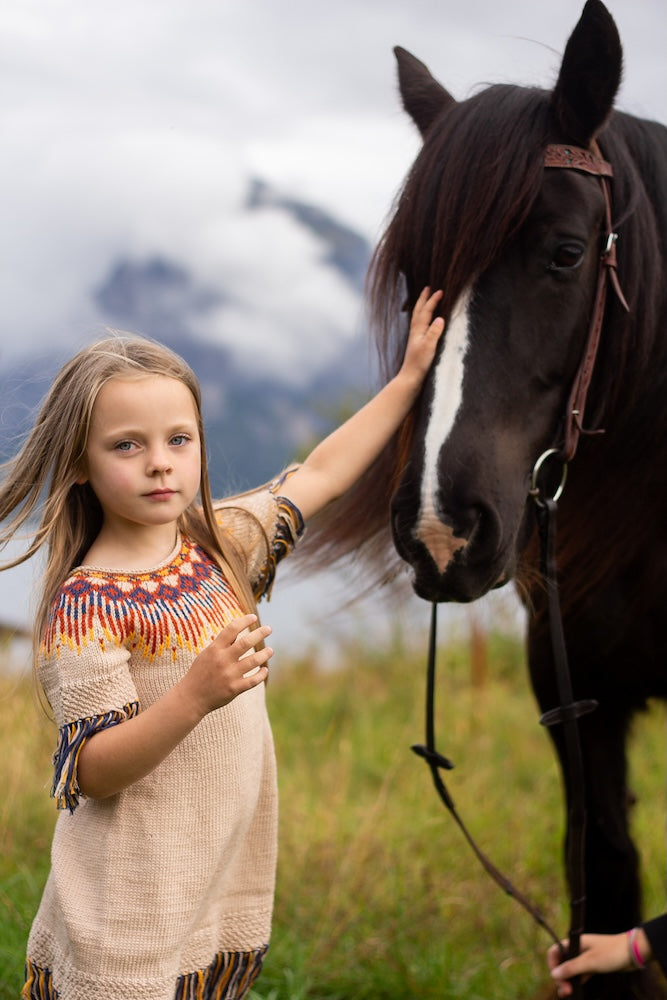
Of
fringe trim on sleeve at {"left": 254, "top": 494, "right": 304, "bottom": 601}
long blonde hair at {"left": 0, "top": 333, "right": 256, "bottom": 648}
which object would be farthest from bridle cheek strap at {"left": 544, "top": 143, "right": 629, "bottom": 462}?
long blonde hair at {"left": 0, "top": 333, "right": 256, "bottom": 648}

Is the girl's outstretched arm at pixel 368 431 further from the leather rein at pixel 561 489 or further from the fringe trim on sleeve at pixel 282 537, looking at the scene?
the leather rein at pixel 561 489

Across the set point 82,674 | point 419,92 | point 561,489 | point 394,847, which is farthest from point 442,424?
point 394,847

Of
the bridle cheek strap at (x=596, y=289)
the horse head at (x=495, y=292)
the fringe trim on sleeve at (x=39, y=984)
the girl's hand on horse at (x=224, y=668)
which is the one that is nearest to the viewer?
the girl's hand on horse at (x=224, y=668)

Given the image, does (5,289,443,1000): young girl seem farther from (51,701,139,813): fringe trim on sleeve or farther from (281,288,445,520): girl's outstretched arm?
(281,288,445,520): girl's outstretched arm

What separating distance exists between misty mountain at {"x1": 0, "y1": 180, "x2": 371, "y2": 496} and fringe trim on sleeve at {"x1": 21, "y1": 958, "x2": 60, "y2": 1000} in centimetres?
77

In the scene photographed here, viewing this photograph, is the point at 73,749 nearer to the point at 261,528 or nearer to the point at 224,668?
the point at 224,668

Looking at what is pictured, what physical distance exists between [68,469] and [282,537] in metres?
0.39

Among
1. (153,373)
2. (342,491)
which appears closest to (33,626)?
(153,373)

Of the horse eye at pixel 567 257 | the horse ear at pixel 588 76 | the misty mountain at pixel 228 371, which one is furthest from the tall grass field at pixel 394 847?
the horse ear at pixel 588 76

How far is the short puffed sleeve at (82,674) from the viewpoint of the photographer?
137cm

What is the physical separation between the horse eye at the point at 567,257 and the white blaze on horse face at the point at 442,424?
17 centimetres

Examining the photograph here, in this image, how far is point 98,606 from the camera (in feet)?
4.66

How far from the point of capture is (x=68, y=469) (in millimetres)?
1510

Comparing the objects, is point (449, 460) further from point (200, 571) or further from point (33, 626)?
point (33, 626)
